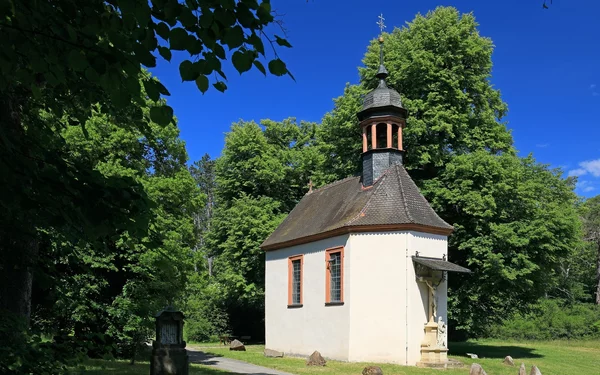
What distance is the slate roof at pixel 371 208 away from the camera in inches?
740

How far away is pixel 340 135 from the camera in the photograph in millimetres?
27234

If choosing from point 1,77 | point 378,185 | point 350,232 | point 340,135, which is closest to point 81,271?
point 1,77

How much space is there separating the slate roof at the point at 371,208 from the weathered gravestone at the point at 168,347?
24.7 ft

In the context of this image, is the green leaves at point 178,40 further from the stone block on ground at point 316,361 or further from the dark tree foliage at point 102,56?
the stone block on ground at point 316,361

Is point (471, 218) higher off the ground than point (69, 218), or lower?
higher

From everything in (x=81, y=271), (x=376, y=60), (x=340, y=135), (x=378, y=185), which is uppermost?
(x=376, y=60)

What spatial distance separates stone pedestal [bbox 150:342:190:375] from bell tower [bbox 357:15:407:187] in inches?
408

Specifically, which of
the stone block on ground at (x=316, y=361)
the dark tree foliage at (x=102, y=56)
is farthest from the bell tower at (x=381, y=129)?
the dark tree foliage at (x=102, y=56)

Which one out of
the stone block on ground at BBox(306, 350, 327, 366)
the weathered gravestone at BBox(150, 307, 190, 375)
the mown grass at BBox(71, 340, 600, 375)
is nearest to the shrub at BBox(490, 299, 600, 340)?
the mown grass at BBox(71, 340, 600, 375)

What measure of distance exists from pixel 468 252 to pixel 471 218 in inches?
57.0

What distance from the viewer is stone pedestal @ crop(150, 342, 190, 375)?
12703 millimetres

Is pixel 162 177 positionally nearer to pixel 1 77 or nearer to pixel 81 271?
pixel 81 271

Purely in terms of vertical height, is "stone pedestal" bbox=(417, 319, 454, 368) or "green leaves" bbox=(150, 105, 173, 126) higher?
"green leaves" bbox=(150, 105, 173, 126)

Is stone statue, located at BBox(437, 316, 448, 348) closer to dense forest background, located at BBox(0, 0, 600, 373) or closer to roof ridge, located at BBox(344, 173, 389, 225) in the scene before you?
dense forest background, located at BBox(0, 0, 600, 373)
